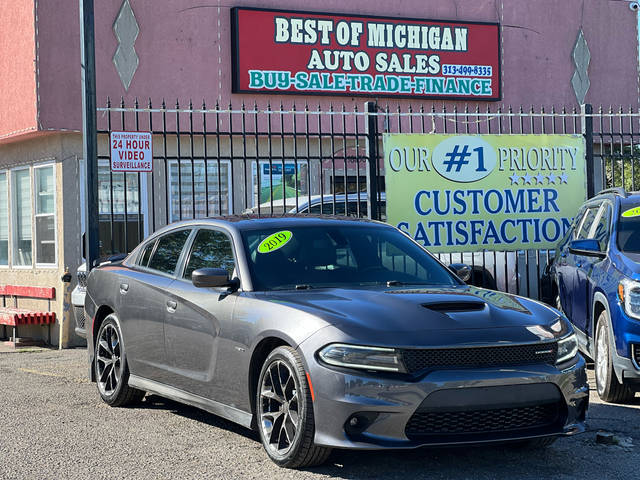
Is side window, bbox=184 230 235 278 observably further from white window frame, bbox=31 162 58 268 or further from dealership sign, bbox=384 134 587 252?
white window frame, bbox=31 162 58 268

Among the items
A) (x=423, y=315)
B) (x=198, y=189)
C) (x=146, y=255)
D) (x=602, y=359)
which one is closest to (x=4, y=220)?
(x=198, y=189)

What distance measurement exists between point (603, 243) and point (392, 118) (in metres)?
9.51

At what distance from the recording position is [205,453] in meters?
6.39

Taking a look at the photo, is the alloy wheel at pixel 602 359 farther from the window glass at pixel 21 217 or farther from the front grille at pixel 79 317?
the window glass at pixel 21 217

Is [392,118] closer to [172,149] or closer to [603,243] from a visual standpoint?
[172,149]

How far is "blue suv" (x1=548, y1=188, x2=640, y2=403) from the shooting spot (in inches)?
304

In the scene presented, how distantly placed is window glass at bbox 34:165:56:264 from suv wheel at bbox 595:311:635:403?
381 inches

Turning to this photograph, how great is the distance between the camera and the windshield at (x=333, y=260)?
265 inches

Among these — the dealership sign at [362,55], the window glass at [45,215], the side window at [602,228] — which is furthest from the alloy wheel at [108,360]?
the dealership sign at [362,55]

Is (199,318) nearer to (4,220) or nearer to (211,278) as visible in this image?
(211,278)

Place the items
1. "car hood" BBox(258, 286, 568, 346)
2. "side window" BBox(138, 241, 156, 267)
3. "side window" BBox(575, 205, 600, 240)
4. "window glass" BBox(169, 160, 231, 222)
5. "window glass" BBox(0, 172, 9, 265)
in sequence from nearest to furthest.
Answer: "car hood" BBox(258, 286, 568, 346) < "side window" BBox(138, 241, 156, 267) < "side window" BBox(575, 205, 600, 240) < "window glass" BBox(169, 160, 231, 222) < "window glass" BBox(0, 172, 9, 265)

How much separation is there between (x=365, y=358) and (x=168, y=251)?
112 inches

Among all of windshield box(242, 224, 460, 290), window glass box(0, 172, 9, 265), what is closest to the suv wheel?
windshield box(242, 224, 460, 290)

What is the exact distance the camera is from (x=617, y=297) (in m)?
7.92
